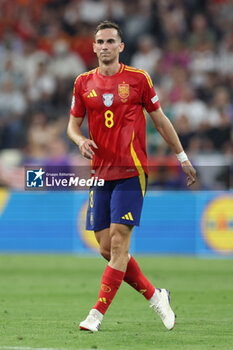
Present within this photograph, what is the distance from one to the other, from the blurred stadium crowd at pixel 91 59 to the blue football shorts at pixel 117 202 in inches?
364

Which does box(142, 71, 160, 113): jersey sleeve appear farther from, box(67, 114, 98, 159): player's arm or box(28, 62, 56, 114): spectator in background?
box(28, 62, 56, 114): spectator in background

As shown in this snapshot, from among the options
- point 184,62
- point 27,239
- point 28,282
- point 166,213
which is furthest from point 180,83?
point 28,282

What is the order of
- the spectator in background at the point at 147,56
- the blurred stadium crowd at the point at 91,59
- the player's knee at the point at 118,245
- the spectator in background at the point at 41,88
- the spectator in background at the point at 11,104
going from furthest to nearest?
the spectator in background at the point at 41,88 → the spectator in background at the point at 147,56 → the spectator in background at the point at 11,104 → the blurred stadium crowd at the point at 91,59 → the player's knee at the point at 118,245

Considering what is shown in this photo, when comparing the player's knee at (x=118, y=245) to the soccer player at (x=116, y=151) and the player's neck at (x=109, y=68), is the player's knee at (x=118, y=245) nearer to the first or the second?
the soccer player at (x=116, y=151)

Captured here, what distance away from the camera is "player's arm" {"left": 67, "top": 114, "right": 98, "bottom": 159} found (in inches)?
248

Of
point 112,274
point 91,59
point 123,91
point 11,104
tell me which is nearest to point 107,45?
point 123,91

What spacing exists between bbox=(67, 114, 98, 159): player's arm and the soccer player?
1 cm

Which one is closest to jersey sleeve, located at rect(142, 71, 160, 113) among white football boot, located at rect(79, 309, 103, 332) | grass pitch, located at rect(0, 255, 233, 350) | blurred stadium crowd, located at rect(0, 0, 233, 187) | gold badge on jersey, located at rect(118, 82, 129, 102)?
gold badge on jersey, located at rect(118, 82, 129, 102)

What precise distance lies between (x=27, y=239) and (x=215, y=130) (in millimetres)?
4230

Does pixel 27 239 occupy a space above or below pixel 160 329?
below

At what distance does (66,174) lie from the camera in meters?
6.91

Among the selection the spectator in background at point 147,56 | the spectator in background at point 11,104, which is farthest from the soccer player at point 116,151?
the spectator in background at point 147,56

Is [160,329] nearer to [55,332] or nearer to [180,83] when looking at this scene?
[55,332]

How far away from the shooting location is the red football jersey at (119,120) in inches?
258
